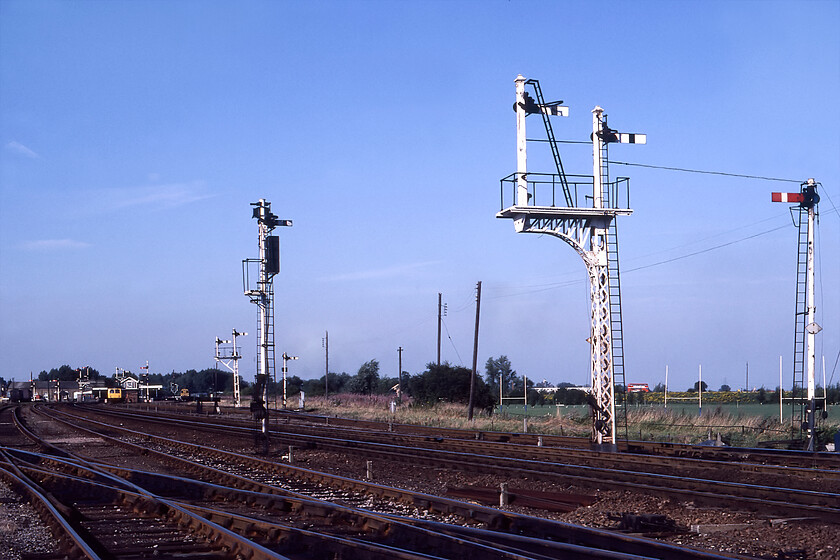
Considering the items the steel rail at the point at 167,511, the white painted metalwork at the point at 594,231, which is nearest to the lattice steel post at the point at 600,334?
the white painted metalwork at the point at 594,231

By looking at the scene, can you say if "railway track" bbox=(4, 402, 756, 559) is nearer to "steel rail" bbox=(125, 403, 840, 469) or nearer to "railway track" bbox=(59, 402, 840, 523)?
"railway track" bbox=(59, 402, 840, 523)

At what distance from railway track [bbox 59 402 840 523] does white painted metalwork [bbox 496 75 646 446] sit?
2581 millimetres

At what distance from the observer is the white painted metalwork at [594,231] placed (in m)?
24.0

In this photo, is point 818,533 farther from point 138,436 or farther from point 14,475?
point 138,436

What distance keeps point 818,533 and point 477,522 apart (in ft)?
14.2

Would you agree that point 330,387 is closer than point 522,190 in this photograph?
No

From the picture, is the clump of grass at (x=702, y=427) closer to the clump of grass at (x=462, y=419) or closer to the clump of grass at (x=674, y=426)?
the clump of grass at (x=674, y=426)

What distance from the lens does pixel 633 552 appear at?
975 cm

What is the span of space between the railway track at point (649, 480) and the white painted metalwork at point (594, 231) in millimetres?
2581

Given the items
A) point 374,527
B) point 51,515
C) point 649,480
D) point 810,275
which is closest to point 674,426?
point 810,275

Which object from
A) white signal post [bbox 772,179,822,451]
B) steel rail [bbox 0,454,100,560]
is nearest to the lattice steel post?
white signal post [bbox 772,179,822,451]

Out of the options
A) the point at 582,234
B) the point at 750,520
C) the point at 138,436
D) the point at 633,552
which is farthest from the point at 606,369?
the point at 138,436

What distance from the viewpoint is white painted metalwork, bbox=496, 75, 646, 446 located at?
24047mm

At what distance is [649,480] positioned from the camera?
16031mm
